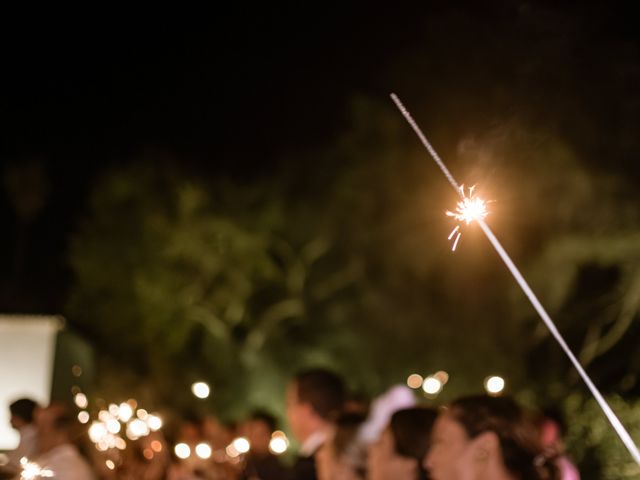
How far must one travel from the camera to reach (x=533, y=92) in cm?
1243

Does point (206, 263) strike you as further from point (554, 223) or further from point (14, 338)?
point (554, 223)

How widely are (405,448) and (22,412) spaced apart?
4.25 metres

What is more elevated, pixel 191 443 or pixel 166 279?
pixel 166 279

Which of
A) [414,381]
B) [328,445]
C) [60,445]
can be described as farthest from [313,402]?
[414,381]

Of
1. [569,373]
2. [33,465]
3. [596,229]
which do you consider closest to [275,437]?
[33,465]

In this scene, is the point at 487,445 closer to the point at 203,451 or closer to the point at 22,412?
the point at 203,451

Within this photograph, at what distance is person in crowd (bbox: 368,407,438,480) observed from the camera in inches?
211

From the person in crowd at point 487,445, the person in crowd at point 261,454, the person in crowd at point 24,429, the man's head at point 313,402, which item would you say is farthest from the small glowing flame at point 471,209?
the person in crowd at point 24,429

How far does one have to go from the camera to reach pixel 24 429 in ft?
27.3

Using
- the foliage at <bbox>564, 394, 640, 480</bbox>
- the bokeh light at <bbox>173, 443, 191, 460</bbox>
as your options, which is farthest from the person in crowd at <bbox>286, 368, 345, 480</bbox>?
the foliage at <bbox>564, 394, 640, 480</bbox>

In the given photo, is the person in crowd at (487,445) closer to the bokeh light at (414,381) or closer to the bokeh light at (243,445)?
the bokeh light at (243,445)

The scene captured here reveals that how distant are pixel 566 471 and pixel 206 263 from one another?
59.3ft

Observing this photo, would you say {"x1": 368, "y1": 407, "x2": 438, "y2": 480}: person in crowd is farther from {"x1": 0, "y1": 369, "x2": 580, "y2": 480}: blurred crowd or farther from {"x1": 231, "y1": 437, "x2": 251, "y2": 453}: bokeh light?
{"x1": 231, "y1": 437, "x2": 251, "y2": 453}: bokeh light

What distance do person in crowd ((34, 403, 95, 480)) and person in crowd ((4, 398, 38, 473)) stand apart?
0.45 m
